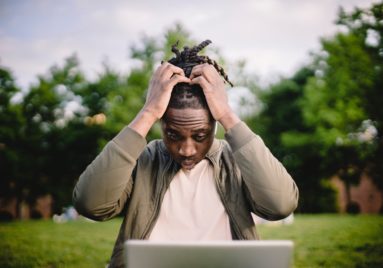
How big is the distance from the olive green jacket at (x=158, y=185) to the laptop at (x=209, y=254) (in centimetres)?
60

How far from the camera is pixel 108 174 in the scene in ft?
5.98

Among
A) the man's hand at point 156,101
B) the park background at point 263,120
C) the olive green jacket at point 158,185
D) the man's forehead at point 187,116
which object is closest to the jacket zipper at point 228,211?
the olive green jacket at point 158,185

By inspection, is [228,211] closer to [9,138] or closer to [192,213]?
[192,213]

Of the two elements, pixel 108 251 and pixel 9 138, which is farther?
pixel 9 138

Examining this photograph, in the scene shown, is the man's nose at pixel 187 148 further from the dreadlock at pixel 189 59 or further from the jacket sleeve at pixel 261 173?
the dreadlock at pixel 189 59

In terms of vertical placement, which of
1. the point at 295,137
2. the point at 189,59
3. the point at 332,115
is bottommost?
the point at 295,137

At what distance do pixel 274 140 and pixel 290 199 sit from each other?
24209mm

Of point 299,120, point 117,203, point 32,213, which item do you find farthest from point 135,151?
point 299,120

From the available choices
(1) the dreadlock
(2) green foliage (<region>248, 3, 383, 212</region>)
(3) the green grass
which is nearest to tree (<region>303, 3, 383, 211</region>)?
(2) green foliage (<region>248, 3, 383, 212</region>)

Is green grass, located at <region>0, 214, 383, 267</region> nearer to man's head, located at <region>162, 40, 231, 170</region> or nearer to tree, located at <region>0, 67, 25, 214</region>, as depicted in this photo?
man's head, located at <region>162, 40, 231, 170</region>

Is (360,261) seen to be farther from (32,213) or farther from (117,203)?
(32,213)

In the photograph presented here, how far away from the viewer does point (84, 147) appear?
2162 cm

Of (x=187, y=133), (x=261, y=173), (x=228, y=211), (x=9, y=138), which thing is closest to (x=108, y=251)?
(x=228, y=211)

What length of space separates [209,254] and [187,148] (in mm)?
776
